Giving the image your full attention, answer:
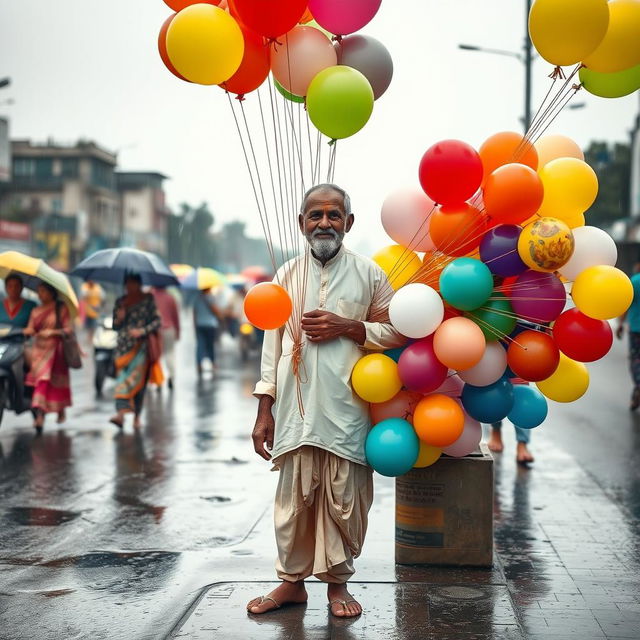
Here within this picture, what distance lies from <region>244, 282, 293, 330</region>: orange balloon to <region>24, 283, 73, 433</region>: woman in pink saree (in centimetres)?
663

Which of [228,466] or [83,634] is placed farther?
[228,466]

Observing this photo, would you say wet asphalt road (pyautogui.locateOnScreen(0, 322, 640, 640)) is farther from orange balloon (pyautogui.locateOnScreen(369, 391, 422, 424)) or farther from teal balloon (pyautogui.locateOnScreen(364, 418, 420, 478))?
orange balloon (pyautogui.locateOnScreen(369, 391, 422, 424))

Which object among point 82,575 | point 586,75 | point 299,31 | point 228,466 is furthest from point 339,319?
point 228,466

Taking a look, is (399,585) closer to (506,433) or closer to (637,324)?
(506,433)

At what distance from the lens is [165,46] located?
15.8 feet

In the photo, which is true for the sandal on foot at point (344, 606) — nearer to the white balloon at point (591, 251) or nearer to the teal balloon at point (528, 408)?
the teal balloon at point (528, 408)

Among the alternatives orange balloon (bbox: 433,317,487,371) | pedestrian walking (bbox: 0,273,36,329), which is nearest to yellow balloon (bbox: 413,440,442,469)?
orange balloon (bbox: 433,317,487,371)

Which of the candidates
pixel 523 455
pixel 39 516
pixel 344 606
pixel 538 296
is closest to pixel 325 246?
pixel 538 296

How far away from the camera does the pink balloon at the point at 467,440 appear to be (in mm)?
5157

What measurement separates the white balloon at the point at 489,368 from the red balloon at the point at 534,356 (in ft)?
0.20

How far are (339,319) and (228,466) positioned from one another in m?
4.51

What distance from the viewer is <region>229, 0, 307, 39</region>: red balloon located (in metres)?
4.37

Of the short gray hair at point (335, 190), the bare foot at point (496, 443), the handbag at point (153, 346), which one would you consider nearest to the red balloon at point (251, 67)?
the short gray hair at point (335, 190)

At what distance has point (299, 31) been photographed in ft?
15.7
